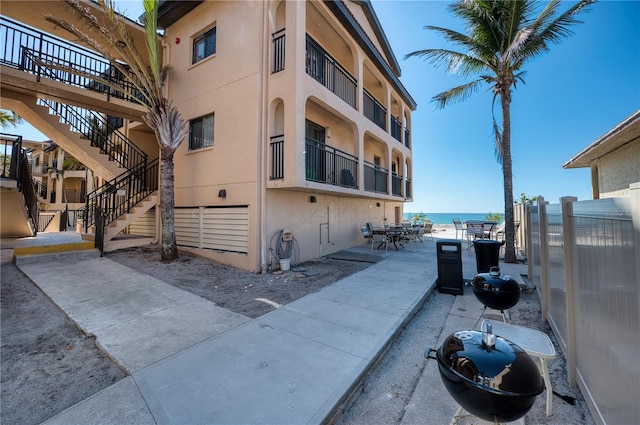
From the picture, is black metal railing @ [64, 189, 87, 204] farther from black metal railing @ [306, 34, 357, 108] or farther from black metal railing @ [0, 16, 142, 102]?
black metal railing @ [306, 34, 357, 108]

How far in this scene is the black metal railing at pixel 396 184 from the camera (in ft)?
49.7

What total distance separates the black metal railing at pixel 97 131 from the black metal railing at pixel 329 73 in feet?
25.6

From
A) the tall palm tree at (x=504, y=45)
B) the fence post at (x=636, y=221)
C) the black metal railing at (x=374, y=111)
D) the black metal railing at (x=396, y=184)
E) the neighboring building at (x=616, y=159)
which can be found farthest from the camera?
the black metal railing at (x=396, y=184)

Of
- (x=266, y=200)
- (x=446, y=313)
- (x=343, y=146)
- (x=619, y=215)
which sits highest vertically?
(x=343, y=146)

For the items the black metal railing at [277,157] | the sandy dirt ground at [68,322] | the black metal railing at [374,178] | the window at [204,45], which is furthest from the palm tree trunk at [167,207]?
the black metal railing at [374,178]

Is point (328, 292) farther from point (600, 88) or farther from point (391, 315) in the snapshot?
point (600, 88)

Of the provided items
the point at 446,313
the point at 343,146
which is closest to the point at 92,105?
the point at 343,146

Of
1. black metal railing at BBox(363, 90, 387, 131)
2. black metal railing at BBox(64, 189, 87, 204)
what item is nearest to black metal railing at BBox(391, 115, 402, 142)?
black metal railing at BBox(363, 90, 387, 131)

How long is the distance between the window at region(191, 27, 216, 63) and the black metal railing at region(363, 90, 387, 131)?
21.9 feet

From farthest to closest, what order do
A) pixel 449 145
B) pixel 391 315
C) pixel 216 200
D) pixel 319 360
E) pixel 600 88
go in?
1. pixel 449 145
2. pixel 600 88
3. pixel 216 200
4. pixel 391 315
5. pixel 319 360

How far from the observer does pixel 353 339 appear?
3.67 m

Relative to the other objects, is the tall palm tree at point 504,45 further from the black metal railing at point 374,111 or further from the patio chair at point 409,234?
the patio chair at point 409,234

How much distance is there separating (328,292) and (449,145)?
4603 centimetres

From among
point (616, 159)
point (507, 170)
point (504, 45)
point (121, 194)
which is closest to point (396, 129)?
point (504, 45)
